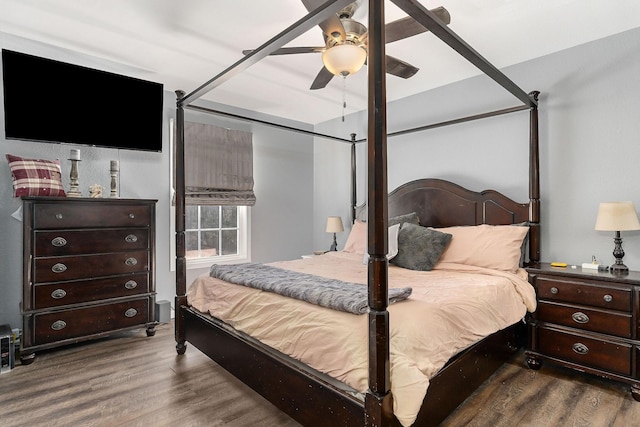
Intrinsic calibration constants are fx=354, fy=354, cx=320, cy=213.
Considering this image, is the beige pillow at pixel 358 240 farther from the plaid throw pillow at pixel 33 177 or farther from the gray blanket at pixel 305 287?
the plaid throw pillow at pixel 33 177

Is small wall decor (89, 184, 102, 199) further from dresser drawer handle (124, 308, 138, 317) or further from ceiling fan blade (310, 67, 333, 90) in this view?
ceiling fan blade (310, 67, 333, 90)

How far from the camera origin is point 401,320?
5.44 feet

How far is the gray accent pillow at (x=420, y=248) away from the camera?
9.81 ft

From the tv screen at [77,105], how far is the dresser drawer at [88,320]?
1.48 metres

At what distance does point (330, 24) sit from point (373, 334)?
5.48 ft

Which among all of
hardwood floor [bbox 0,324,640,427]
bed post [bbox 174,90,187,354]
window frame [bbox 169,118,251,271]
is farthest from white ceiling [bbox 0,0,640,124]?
hardwood floor [bbox 0,324,640,427]

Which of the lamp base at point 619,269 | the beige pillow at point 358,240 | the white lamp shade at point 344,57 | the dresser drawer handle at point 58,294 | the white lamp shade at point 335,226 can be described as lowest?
the dresser drawer handle at point 58,294

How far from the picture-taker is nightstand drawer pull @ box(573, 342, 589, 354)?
2373 mm

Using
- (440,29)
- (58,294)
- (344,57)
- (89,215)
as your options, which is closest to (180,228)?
(89,215)

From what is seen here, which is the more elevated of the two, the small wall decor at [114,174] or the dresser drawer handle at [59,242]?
the small wall decor at [114,174]

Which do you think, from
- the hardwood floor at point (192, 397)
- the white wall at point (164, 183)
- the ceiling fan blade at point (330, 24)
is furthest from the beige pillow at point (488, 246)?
the white wall at point (164, 183)

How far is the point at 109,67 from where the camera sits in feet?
11.2

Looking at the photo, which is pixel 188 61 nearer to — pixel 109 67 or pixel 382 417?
pixel 109 67

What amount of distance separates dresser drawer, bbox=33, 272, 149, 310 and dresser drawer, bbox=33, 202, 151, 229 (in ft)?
1.56
